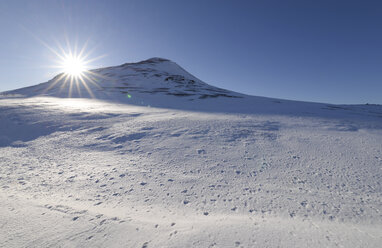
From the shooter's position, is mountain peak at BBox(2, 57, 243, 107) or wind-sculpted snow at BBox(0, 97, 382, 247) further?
mountain peak at BBox(2, 57, 243, 107)

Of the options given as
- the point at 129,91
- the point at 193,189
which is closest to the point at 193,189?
the point at 193,189

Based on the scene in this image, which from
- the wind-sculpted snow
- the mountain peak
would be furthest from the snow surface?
the mountain peak

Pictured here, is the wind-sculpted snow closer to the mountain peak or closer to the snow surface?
the snow surface

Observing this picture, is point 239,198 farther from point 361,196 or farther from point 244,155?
point 361,196

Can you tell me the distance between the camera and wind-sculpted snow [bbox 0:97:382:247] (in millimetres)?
1789

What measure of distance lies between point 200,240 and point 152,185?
125 cm

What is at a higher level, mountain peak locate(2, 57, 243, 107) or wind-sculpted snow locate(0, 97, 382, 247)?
mountain peak locate(2, 57, 243, 107)

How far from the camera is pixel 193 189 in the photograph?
255 cm

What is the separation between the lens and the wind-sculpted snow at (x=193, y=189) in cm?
179

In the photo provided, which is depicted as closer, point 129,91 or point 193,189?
point 193,189

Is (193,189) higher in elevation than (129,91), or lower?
lower

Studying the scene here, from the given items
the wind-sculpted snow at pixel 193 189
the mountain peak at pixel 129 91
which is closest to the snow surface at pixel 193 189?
the wind-sculpted snow at pixel 193 189

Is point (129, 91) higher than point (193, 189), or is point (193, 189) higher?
point (129, 91)

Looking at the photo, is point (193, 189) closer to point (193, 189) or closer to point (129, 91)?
point (193, 189)
